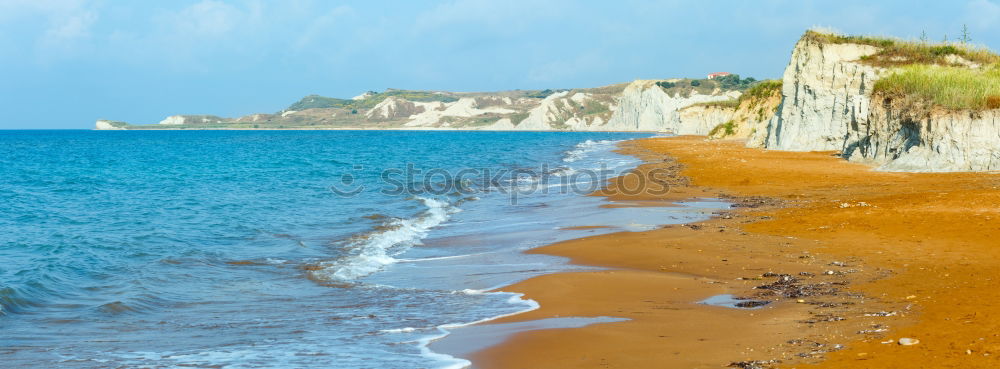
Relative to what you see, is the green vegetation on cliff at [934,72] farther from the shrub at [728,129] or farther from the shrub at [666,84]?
the shrub at [666,84]

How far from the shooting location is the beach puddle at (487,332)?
727cm

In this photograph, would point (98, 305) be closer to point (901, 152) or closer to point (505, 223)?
point (505, 223)

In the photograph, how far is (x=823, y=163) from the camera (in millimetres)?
27500

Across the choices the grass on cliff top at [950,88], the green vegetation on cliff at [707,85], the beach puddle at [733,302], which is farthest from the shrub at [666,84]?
the beach puddle at [733,302]

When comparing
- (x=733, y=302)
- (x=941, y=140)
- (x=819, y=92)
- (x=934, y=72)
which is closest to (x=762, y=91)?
(x=819, y=92)

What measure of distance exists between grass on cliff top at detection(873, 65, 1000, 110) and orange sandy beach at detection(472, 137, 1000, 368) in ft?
19.5

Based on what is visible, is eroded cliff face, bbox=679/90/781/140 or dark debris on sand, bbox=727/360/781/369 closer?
dark debris on sand, bbox=727/360/781/369

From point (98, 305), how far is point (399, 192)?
17.4m

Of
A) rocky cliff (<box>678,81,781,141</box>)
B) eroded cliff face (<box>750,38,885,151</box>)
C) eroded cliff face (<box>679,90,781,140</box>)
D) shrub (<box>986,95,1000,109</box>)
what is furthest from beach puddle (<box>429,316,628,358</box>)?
rocky cliff (<box>678,81,781,141</box>)

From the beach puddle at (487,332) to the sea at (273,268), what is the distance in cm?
11

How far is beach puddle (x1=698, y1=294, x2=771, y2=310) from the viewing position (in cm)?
815

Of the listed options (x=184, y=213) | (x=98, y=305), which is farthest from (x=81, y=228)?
(x=98, y=305)

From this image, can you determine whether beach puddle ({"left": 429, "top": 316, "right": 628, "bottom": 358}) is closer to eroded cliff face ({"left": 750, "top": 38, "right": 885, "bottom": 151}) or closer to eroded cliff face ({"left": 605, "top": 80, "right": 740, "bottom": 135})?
eroded cliff face ({"left": 750, "top": 38, "right": 885, "bottom": 151})

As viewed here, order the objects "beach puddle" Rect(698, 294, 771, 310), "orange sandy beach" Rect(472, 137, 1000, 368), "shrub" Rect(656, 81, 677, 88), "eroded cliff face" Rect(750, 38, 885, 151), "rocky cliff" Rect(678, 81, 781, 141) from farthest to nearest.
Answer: "shrub" Rect(656, 81, 677, 88), "rocky cliff" Rect(678, 81, 781, 141), "eroded cliff face" Rect(750, 38, 885, 151), "beach puddle" Rect(698, 294, 771, 310), "orange sandy beach" Rect(472, 137, 1000, 368)
